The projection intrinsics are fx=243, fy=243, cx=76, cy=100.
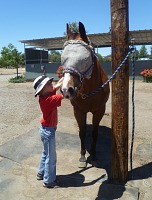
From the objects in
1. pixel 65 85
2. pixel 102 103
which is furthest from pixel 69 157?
pixel 65 85

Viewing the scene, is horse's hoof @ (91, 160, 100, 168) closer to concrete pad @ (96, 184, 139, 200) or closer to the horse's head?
concrete pad @ (96, 184, 139, 200)

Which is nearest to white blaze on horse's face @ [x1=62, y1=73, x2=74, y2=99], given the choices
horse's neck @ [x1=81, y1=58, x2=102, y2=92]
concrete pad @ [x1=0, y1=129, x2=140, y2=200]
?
horse's neck @ [x1=81, y1=58, x2=102, y2=92]

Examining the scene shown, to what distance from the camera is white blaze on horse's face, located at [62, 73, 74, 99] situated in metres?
2.55

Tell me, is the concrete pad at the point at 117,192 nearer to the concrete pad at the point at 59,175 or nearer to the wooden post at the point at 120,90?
the concrete pad at the point at 59,175

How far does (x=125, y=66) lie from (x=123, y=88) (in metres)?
0.29

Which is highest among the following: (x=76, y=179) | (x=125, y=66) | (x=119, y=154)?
(x=125, y=66)

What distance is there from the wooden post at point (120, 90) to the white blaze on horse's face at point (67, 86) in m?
0.80

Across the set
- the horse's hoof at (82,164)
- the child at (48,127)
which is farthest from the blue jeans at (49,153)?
the horse's hoof at (82,164)

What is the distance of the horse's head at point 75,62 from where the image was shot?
8.61 ft

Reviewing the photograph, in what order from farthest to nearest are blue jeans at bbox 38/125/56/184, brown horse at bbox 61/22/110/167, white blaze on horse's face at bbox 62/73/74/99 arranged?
blue jeans at bbox 38/125/56/184, brown horse at bbox 61/22/110/167, white blaze on horse's face at bbox 62/73/74/99

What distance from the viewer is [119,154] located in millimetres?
3365

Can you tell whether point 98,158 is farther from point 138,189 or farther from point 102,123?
point 102,123

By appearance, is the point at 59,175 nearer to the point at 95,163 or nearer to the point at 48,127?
the point at 95,163

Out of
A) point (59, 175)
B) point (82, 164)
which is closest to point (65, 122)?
point (82, 164)
